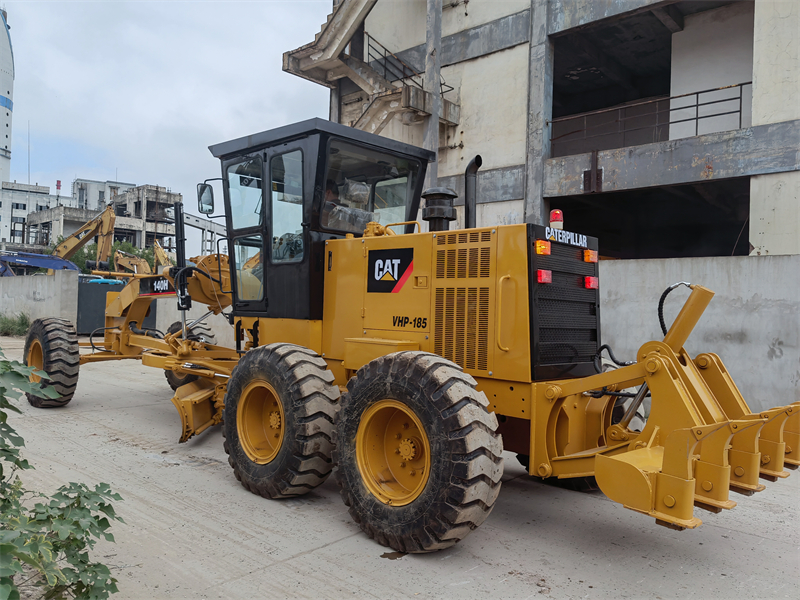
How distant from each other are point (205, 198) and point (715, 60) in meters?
12.2

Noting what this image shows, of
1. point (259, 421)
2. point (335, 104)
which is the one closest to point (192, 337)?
point (259, 421)

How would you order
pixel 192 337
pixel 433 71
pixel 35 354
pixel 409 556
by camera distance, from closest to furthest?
pixel 409 556
pixel 35 354
pixel 192 337
pixel 433 71

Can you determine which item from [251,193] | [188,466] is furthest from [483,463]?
[251,193]

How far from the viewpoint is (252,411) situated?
16.8 ft

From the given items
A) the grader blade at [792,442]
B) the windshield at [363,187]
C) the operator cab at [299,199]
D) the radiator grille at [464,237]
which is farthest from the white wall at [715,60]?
the radiator grille at [464,237]

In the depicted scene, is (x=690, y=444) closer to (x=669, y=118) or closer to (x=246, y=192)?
(x=246, y=192)

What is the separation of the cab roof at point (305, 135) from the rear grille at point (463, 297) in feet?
4.89

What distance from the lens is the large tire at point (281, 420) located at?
4.48 meters

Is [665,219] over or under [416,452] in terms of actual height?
over

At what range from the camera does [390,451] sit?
13.7 feet

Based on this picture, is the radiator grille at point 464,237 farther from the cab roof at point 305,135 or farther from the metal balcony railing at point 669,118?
the metal balcony railing at point 669,118

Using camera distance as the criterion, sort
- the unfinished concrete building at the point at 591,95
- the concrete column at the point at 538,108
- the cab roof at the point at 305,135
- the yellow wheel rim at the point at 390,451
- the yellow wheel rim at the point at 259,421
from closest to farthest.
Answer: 1. the yellow wheel rim at the point at 390,451
2. the yellow wheel rim at the point at 259,421
3. the cab roof at the point at 305,135
4. the unfinished concrete building at the point at 591,95
5. the concrete column at the point at 538,108

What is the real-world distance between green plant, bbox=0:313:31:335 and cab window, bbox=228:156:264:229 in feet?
53.6

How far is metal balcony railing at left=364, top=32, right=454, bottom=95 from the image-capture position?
16.0 m
